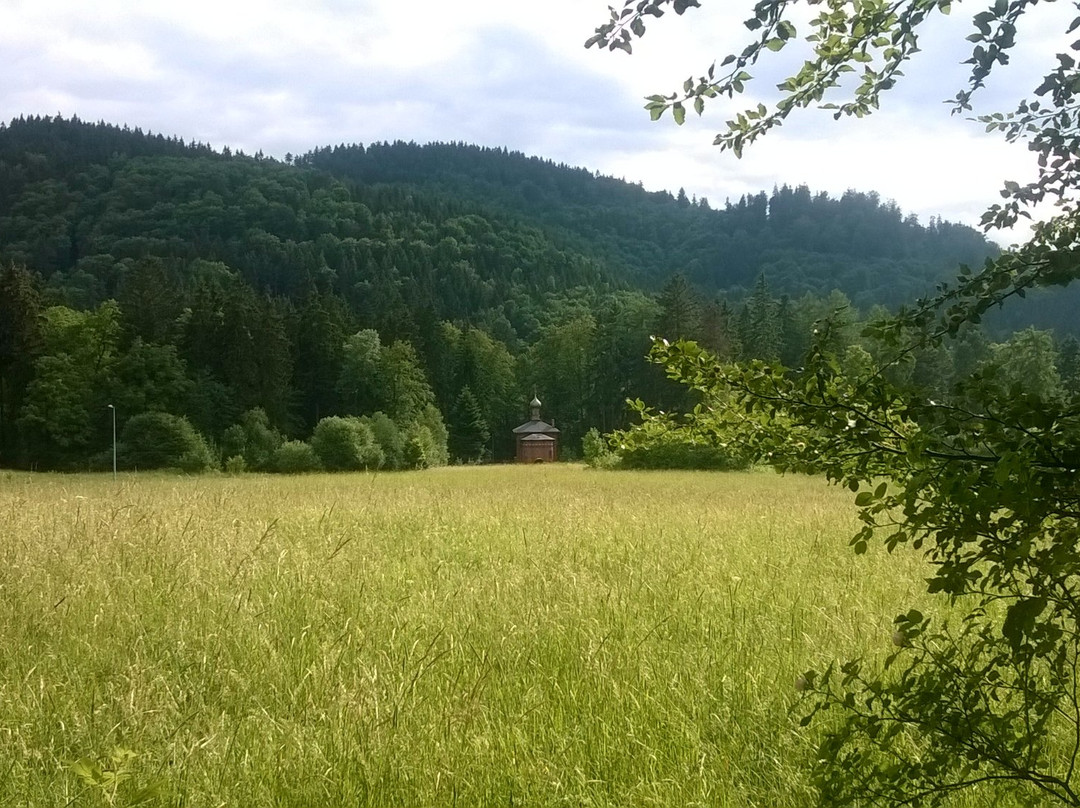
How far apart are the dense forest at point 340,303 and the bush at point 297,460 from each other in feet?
0.58

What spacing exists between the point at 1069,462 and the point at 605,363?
73628 mm

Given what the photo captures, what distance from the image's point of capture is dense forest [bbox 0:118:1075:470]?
4834 centimetres

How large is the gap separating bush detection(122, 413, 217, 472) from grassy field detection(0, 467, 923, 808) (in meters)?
39.5

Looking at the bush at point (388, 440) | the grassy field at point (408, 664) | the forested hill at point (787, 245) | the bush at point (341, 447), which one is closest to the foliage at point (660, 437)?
the grassy field at point (408, 664)

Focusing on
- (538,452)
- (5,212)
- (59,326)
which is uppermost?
(5,212)

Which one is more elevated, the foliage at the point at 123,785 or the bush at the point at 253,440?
the foliage at the point at 123,785

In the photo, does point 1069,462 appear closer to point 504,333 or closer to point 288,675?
point 288,675

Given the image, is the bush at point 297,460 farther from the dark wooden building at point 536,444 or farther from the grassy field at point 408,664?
the grassy field at point 408,664

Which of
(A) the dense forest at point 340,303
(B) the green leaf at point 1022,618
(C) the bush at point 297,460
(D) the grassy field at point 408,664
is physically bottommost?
(C) the bush at point 297,460

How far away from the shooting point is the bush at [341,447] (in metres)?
47.8

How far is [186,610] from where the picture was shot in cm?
482

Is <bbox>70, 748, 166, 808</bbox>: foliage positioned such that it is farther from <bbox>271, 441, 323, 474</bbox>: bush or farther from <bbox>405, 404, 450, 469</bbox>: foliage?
<bbox>405, 404, 450, 469</bbox>: foliage

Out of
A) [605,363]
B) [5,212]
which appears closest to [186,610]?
[605,363]

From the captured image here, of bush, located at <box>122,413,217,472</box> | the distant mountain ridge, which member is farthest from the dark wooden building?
the distant mountain ridge
